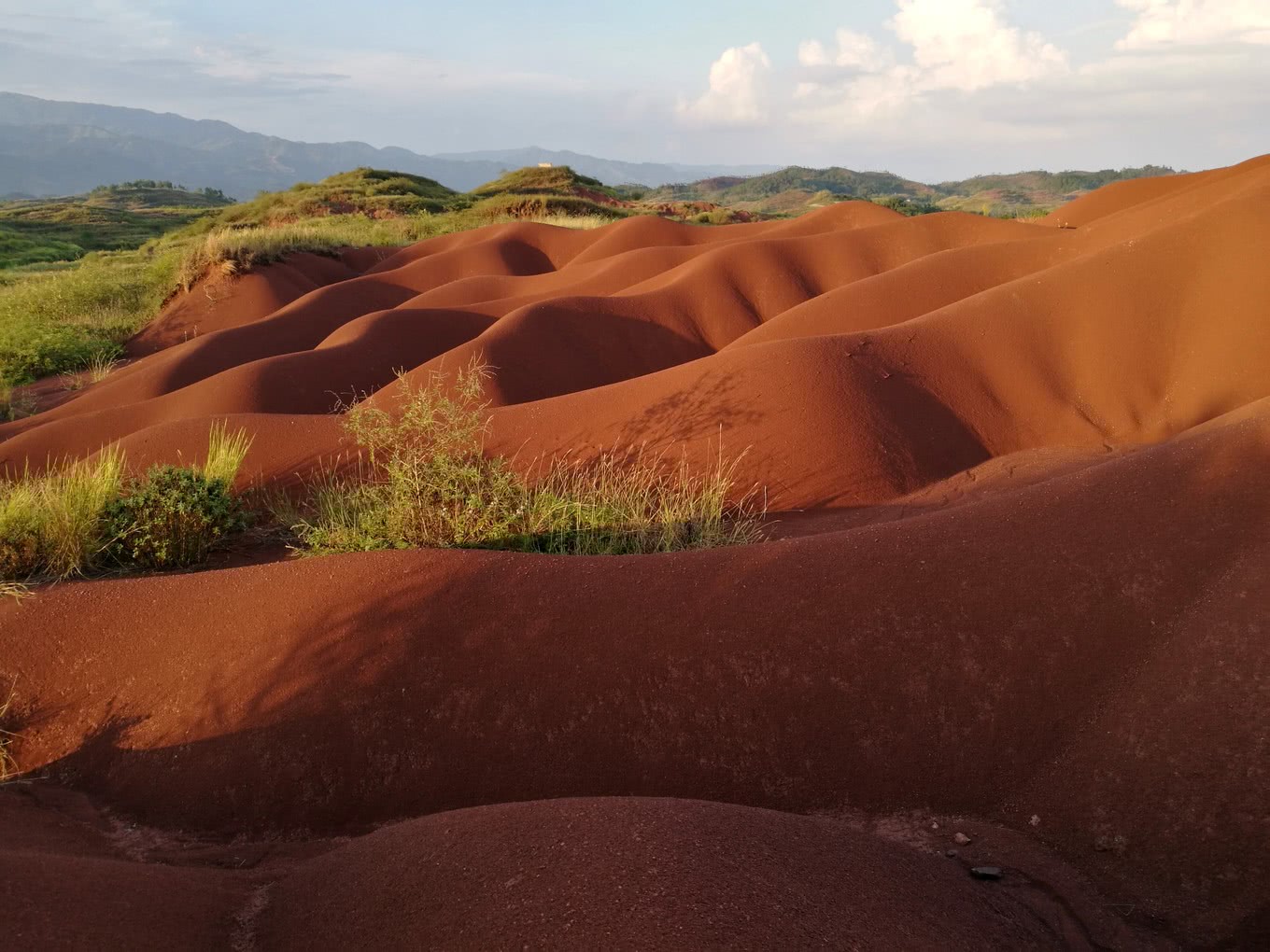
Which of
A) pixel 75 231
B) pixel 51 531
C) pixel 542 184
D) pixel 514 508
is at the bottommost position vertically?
pixel 51 531

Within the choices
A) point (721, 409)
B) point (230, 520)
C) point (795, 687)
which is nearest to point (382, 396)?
point (230, 520)

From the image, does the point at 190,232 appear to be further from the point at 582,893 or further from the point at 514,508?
the point at 582,893

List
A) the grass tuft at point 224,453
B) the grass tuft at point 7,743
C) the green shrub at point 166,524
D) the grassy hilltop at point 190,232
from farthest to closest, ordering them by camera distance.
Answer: the grassy hilltop at point 190,232
the grass tuft at point 224,453
the green shrub at point 166,524
the grass tuft at point 7,743

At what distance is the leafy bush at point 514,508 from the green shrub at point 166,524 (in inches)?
23.2

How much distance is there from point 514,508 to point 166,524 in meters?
2.21

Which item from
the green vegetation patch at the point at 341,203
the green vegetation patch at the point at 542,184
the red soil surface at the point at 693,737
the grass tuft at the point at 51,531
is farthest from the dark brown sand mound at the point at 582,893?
the green vegetation patch at the point at 542,184

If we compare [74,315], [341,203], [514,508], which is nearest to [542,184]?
[341,203]

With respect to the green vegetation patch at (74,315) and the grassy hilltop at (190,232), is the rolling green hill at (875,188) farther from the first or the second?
the green vegetation patch at (74,315)

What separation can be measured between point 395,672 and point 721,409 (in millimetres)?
4338

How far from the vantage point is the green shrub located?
5.64 m

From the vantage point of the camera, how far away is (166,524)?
5.71 metres

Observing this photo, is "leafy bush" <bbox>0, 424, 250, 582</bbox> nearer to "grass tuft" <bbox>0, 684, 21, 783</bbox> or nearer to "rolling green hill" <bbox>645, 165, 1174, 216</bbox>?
"grass tuft" <bbox>0, 684, 21, 783</bbox>

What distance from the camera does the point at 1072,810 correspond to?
286 cm

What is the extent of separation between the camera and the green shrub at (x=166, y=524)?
5645 millimetres
